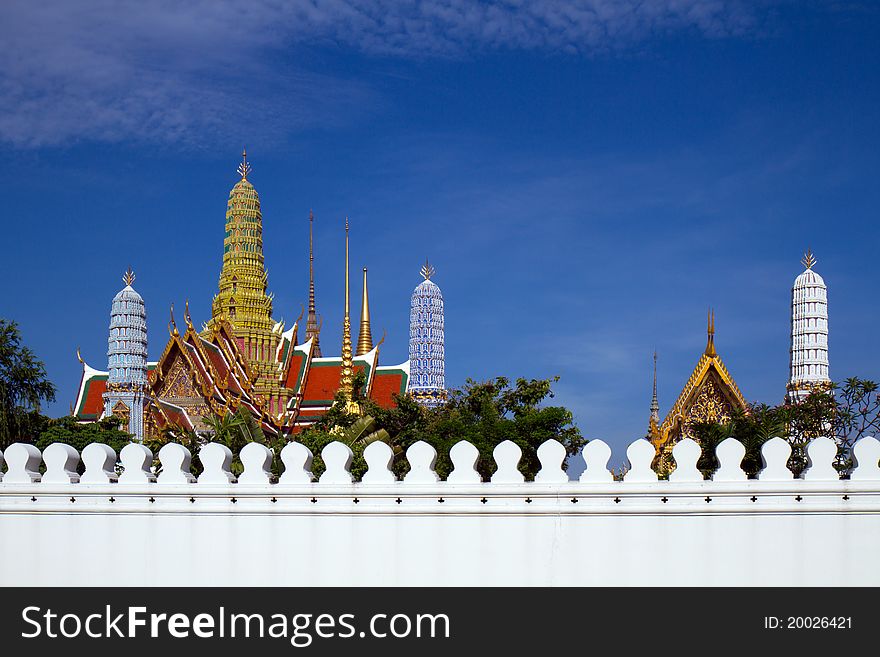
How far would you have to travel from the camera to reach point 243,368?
142 feet

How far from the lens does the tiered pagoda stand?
42000 millimetres

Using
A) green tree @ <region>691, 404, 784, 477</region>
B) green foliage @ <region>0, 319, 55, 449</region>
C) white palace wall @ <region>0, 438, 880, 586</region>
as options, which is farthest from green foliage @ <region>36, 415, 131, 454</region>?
white palace wall @ <region>0, 438, 880, 586</region>

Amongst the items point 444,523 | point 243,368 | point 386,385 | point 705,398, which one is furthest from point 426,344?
point 444,523

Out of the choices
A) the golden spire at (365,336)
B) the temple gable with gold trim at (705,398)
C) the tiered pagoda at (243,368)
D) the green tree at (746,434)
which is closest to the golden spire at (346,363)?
the tiered pagoda at (243,368)

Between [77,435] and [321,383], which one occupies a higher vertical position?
[321,383]

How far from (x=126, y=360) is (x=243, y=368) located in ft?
15.7

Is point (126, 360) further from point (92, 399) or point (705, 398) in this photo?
point (705, 398)

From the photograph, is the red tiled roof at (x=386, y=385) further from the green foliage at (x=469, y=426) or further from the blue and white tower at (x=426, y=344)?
the green foliage at (x=469, y=426)

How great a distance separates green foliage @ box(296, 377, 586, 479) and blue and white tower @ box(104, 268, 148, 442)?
13.7 metres

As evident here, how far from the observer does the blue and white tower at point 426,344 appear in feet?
140

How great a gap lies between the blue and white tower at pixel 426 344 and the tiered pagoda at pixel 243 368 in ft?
5.14

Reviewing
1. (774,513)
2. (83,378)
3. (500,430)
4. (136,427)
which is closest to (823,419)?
(500,430)
